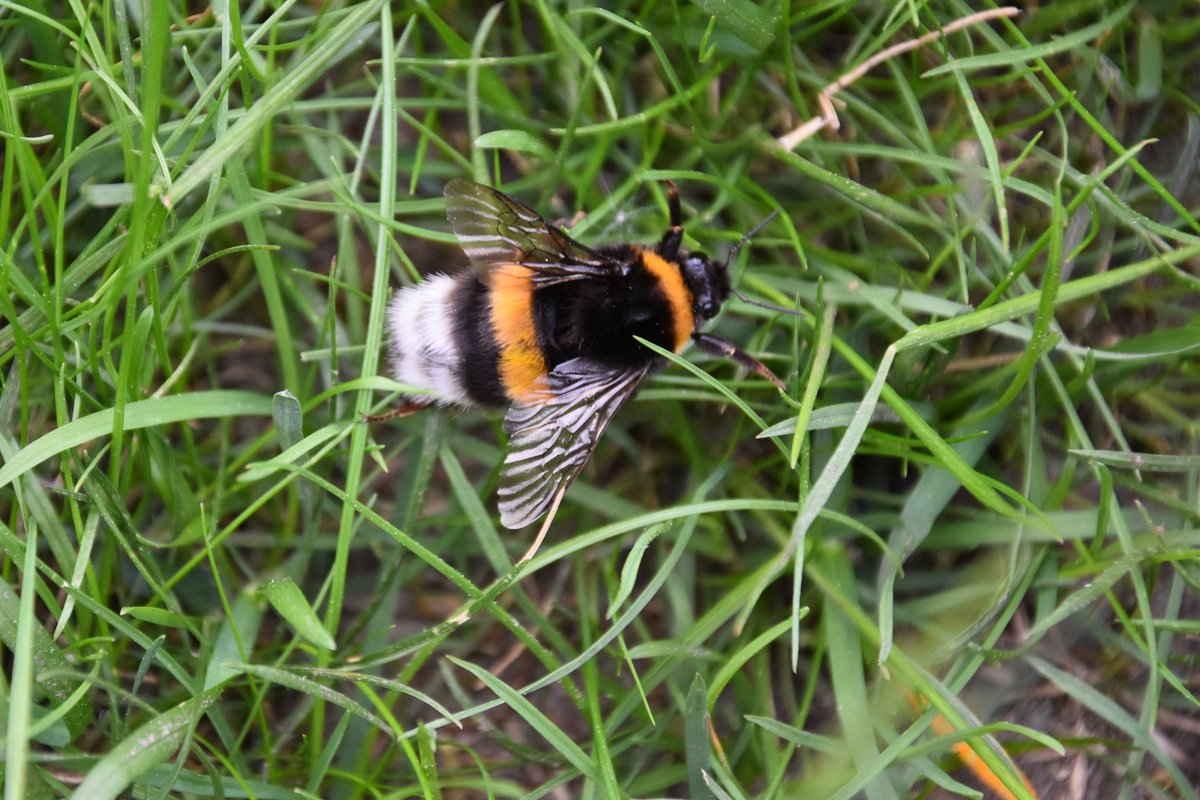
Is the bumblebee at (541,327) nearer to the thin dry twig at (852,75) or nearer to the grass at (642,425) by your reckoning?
the grass at (642,425)

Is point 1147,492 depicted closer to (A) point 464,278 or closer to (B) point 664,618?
(B) point 664,618

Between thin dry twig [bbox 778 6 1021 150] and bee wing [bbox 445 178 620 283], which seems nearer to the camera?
bee wing [bbox 445 178 620 283]

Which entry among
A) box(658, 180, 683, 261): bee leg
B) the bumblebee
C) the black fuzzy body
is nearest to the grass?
box(658, 180, 683, 261): bee leg

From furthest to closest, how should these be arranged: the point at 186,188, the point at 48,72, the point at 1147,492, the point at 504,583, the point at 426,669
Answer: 1. the point at 426,669
2. the point at 48,72
3. the point at 1147,492
4. the point at 504,583
5. the point at 186,188

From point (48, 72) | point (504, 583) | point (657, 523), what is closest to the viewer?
point (504, 583)

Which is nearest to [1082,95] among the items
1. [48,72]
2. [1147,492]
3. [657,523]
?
[1147,492]

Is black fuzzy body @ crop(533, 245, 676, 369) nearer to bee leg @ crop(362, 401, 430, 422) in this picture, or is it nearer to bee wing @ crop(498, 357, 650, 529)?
bee wing @ crop(498, 357, 650, 529)

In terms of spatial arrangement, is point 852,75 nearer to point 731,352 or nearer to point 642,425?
point 731,352

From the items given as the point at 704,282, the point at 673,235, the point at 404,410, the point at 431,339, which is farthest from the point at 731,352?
the point at 404,410
